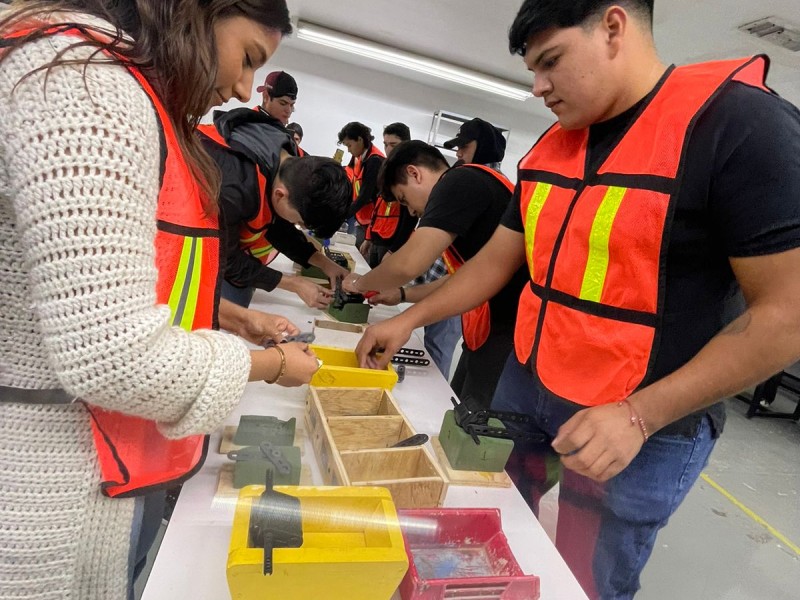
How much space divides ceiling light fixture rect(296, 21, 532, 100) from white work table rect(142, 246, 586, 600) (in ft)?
15.0

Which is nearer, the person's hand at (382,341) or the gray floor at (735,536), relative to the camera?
the person's hand at (382,341)

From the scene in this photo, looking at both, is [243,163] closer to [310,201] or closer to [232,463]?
[310,201]

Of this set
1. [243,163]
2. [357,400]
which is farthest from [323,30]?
[357,400]

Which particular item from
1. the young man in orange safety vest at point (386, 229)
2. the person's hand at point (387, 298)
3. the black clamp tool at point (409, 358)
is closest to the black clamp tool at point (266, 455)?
the black clamp tool at point (409, 358)

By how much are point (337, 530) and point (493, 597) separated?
0.86 feet

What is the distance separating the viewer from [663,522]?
3.28 ft

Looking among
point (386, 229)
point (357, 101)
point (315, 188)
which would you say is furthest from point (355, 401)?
point (357, 101)

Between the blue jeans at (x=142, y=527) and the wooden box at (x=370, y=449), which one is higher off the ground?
the wooden box at (x=370, y=449)

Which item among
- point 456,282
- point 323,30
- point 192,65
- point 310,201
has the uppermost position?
point 323,30

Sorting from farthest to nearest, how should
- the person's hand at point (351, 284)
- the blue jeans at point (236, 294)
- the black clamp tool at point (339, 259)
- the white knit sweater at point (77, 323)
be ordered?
the black clamp tool at point (339, 259), the person's hand at point (351, 284), the blue jeans at point (236, 294), the white knit sweater at point (77, 323)

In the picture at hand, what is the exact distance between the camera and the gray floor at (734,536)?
1.93 meters

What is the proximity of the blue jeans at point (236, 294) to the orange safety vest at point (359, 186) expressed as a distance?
184cm

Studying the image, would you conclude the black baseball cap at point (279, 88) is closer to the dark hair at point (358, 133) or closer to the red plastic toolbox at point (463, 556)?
the dark hair at point (358, 133)

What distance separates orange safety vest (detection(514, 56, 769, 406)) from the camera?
34.9 inches
